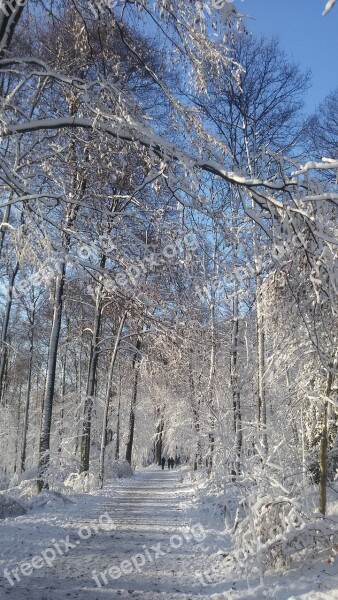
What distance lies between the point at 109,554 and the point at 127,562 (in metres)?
0.52

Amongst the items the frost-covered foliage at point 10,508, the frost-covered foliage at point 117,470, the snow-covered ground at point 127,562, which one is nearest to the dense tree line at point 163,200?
the snow-covered ground at point 127,562

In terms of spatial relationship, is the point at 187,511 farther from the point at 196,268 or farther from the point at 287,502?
the point at 196,268

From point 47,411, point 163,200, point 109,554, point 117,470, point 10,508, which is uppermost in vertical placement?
point 163,200

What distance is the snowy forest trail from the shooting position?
5.07 meters

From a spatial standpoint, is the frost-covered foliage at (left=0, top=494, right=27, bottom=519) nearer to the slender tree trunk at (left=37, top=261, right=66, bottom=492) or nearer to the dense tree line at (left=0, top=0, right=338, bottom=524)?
the slender tree trunk at (left=37, top=261, right=66, bottom=492)

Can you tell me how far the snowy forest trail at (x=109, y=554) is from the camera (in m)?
5.07

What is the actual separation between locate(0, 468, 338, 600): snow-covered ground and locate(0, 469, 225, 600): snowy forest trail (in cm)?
1

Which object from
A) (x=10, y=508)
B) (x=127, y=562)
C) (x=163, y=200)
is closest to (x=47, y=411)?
(x=10, y=508)

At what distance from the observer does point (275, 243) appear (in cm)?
398

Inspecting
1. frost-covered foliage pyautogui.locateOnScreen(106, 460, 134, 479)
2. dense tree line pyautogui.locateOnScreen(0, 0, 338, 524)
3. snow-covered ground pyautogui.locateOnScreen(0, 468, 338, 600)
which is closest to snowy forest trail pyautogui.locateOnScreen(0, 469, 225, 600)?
snow-covered ground pyautogui.locateOnScreen(0, 468, 338, 600)

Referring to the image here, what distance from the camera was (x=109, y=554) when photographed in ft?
21.6

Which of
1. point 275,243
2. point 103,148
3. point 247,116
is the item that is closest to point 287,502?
point 275,243

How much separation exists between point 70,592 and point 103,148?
484 centimetres

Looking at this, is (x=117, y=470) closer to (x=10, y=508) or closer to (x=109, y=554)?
(x=10, y=508)
